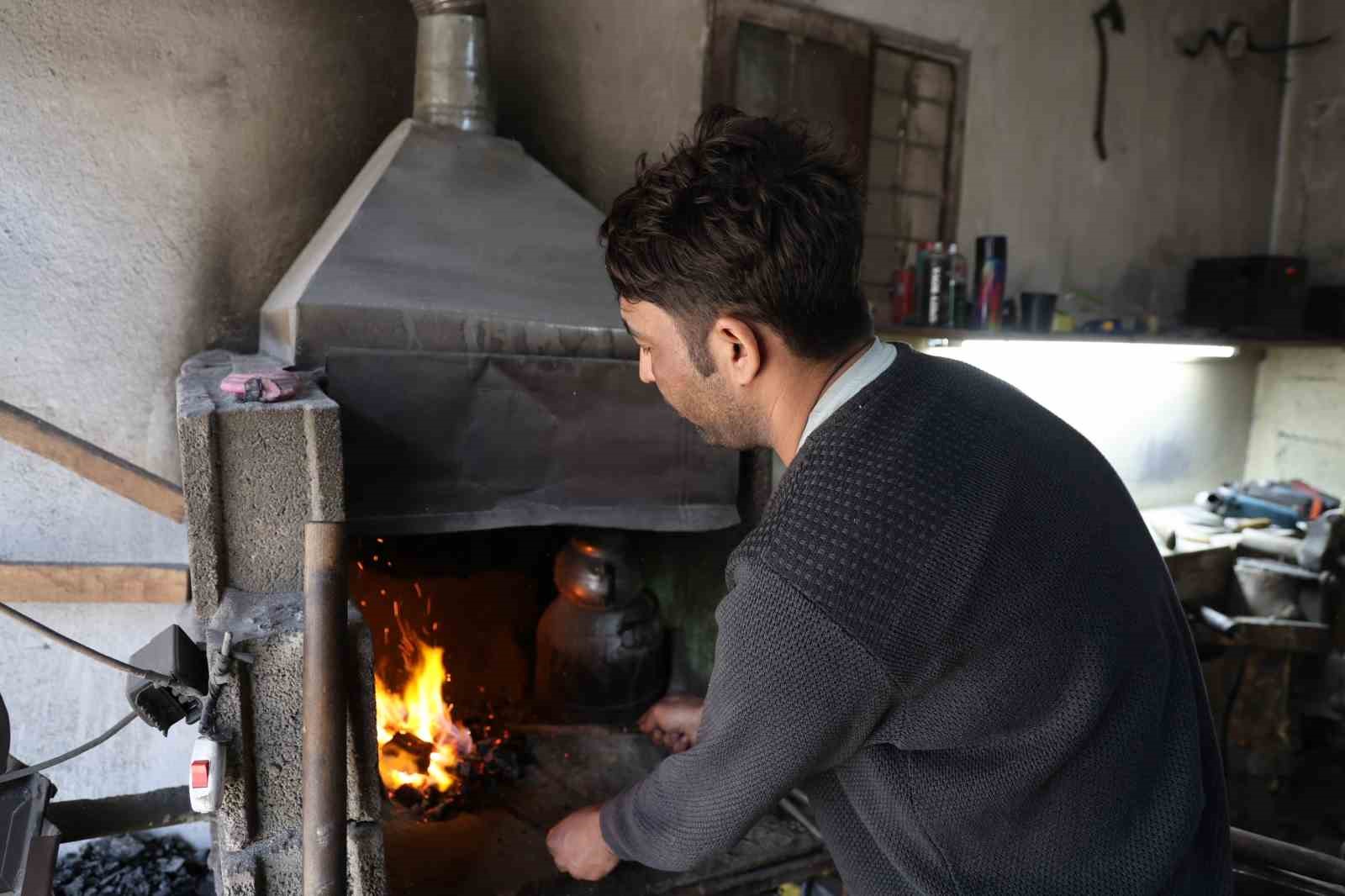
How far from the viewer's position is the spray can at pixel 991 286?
367 cm

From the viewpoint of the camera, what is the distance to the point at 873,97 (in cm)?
360

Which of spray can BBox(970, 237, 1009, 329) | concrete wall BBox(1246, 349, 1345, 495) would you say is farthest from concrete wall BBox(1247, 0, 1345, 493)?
spray can BBox(970, 237, 1009, 329)

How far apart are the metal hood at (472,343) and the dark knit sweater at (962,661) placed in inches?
42.1

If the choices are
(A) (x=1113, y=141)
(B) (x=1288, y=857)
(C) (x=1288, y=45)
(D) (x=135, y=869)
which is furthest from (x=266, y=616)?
(C) (x=1288, y=45)

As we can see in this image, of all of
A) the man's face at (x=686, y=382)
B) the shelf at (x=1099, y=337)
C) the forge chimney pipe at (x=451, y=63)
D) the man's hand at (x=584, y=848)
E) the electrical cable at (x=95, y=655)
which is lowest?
the man's hand at (x=584, y=848)

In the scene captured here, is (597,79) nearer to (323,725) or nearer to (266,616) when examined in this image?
(266,616)

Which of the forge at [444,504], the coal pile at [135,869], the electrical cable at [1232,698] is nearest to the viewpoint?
the forge at [444,504]

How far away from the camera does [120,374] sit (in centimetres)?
243

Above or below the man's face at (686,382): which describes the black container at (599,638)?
below

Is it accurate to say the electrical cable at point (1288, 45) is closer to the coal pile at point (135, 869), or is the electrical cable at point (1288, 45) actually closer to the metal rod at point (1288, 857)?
the metal rod at point (1288, 857)

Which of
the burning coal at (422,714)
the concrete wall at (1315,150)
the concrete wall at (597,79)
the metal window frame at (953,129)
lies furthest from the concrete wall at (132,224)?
the concrete wall at (1315,150)

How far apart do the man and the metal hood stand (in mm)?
813

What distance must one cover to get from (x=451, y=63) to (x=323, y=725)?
1803mm

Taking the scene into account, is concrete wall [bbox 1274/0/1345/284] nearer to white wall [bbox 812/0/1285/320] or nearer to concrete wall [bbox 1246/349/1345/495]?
white wall [bbox 812/0/1285/320]
